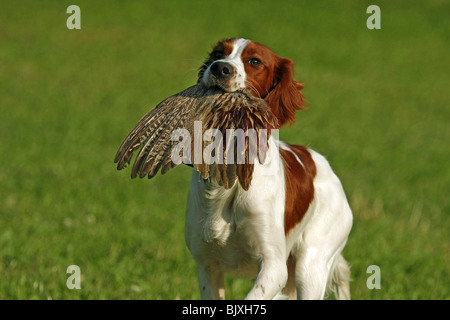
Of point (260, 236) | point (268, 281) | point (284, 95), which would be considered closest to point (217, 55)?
point (284, 95)

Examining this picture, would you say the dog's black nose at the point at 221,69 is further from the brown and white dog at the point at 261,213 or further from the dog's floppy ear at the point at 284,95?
the dog's floppy ear at the point at 284,95

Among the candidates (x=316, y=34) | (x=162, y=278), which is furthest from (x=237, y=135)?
(x=316, y=34)

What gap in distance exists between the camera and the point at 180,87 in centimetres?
1542

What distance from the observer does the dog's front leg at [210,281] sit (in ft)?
13.7

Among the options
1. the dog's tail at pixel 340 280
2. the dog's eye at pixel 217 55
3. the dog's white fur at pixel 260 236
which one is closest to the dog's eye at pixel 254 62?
the dog's eye at pixel 217 55

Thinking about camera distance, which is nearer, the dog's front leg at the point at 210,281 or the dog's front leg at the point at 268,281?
the dog's front leg at the point at 268,281

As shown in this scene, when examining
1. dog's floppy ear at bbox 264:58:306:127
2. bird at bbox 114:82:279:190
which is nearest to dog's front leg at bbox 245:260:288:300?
bird at bbox 114:82:279:190

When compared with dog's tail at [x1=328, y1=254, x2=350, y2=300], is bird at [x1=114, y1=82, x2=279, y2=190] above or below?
above

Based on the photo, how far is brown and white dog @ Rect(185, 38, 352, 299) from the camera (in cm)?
373

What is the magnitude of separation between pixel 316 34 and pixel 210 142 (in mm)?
21151

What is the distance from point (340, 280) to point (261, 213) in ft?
5.00

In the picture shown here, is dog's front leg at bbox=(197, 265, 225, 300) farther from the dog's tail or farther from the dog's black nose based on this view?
the dog's black nose

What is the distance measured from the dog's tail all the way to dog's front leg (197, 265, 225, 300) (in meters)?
1.03
